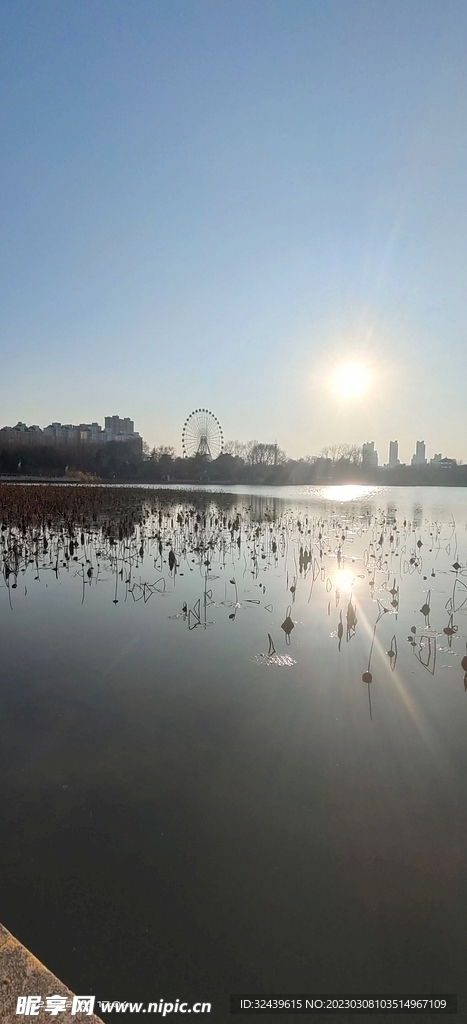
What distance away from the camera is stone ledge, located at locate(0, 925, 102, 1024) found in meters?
1.56

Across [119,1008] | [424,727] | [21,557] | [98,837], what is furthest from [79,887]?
[21,557]

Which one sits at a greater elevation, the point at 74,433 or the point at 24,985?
the point at 74,433

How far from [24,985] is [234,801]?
1317 mm

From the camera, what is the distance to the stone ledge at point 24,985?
1562 millimetres

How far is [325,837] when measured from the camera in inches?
99.0

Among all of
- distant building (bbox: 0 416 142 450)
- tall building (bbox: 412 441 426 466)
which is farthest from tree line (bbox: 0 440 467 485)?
tall building (bbox: 412 441 426 466)

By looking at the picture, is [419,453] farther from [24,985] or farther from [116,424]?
[24,985]

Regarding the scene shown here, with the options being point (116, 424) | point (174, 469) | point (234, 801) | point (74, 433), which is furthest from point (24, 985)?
Result: point (116, 424)

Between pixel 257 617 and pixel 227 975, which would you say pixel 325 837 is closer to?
pixel 227 975

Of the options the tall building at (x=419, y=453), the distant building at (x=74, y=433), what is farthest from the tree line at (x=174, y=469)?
the tall building at (x=419, y=453)

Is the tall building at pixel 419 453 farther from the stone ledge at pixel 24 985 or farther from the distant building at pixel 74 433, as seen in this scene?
the stone ledge at pixel 24 985

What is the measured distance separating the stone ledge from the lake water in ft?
0.67

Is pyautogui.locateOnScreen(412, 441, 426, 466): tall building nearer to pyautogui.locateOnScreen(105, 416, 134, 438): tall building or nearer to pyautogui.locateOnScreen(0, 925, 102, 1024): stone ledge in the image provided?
pyautogui.locateOnScreen(105, 416, 134, 438): tall building

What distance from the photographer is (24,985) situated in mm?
1649
